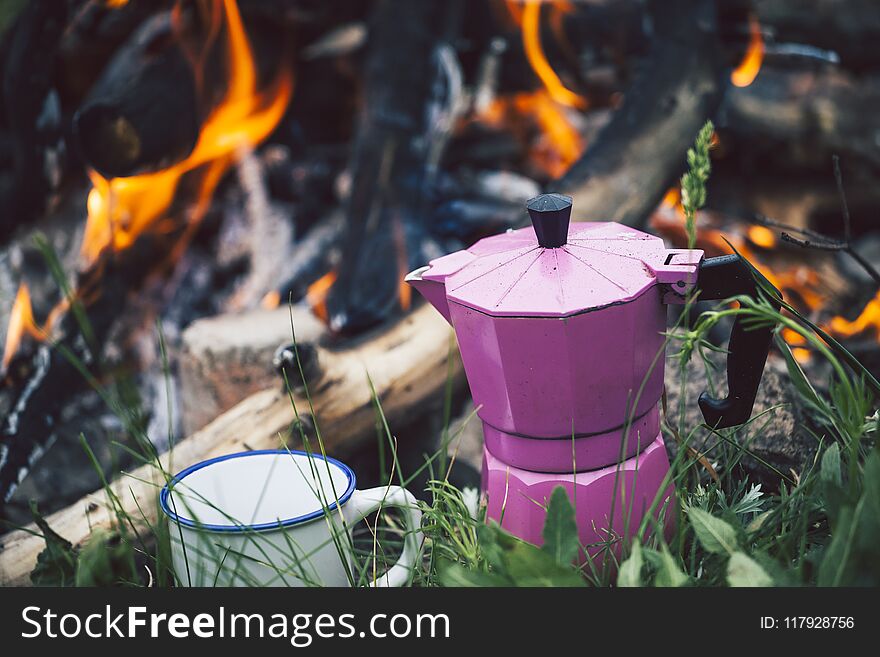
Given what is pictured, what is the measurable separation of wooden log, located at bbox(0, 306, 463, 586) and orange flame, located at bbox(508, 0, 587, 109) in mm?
1362

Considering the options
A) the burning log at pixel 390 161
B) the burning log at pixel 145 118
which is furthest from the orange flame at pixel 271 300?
the burning log at pixel 145 118

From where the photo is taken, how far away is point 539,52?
272cm

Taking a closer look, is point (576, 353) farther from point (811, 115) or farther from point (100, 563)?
point (811, 115)

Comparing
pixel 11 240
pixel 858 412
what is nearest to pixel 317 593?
pixel 858 412

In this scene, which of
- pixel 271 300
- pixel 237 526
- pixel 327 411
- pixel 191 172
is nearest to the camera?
pixel 237 526

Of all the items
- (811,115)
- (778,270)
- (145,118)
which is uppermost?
(145,118)

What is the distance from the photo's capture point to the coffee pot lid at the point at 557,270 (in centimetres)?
89

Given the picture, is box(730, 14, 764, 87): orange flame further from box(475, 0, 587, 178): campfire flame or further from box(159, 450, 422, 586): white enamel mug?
box(159, 450, 422, 586): white enamel mug

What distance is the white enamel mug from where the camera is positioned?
2.87 feet

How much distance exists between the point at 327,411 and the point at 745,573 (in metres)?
0.85

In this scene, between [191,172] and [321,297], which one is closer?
[321,297]

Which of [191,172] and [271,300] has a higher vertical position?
[191,172]

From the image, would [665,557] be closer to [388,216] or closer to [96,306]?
[388,216]

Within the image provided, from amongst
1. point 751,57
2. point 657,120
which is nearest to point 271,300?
point 657,120
